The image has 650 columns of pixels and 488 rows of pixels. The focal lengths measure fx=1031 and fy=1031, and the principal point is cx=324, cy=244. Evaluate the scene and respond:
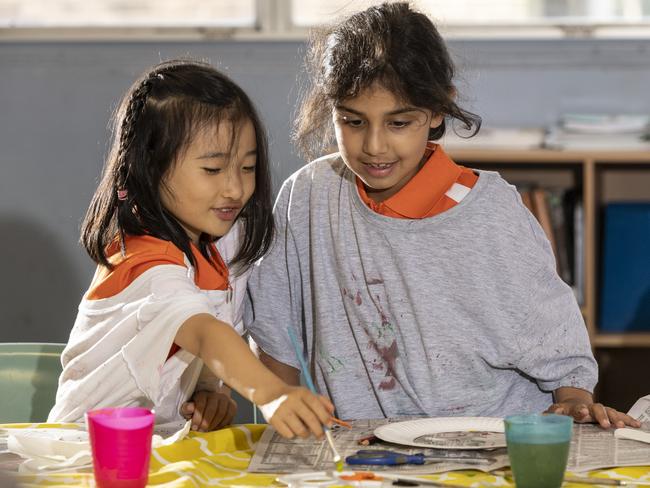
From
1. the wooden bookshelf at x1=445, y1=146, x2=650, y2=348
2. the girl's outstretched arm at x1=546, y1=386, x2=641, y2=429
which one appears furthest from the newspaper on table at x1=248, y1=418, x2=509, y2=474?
the wooden bookshelf at x1=445, y1=146, x2=650, y2=348

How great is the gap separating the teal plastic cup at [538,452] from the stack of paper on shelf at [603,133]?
194 centimetres

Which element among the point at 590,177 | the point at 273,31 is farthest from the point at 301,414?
the point at 273,31

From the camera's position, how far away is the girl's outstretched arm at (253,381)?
1.10m

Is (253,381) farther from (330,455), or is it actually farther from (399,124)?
(399,124)

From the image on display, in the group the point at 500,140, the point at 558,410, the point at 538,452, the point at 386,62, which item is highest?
the point at 386,62

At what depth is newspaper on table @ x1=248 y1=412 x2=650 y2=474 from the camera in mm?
1143

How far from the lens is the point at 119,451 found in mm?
1028

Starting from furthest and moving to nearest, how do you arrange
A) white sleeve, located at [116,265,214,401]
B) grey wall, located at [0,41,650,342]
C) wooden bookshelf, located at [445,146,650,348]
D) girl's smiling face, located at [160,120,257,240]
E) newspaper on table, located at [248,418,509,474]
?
1. grey wall, located at [0,41,650,342]
2. wooden bookshelf, located at [445,146,650,348]
3. girl's smiling face, located at [160,120,257,240]
4. white sleeve, located at [116,265,214,401]
5. newspaper on table, located at [248,418,509,474]

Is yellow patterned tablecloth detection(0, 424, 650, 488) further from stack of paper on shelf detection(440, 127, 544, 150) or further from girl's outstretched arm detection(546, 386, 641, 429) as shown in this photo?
stack of paper on shelf detection(440, 127, 544, 150)

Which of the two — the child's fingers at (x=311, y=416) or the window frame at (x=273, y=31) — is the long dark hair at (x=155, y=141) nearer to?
the child's fingers at (x=311, y=416)

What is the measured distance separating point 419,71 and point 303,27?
1.60m

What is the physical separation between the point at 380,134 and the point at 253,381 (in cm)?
54

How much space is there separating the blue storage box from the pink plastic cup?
82.5 inches

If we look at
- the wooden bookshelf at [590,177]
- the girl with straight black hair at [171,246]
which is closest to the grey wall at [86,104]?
the wooden bookshelf at [590,177]
